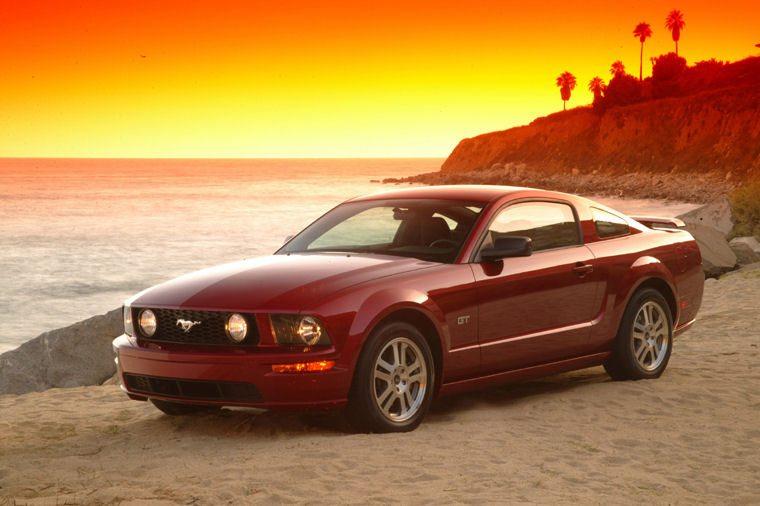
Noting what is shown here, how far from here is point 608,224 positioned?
882cm

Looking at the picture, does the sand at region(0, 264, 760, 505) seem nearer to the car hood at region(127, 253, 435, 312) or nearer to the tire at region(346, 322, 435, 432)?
the tire at region(346, 322, 435, 432)

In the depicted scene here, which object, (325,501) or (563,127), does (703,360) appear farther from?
(563,127)

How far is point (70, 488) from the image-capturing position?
19.1 feet

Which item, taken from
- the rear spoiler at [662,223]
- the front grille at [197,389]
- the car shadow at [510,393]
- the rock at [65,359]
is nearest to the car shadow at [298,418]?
the car shadow at [510,393]

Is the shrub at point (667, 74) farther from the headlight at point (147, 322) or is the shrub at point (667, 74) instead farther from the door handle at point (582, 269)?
the headlight at point (147, 322)

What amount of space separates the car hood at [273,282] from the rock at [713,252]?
49.4 ft

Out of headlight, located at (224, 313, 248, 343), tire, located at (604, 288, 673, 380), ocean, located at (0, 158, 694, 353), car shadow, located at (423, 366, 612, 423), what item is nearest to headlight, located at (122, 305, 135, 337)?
headlight, located at (224, 313, 248, 343)

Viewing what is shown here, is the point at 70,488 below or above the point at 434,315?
below

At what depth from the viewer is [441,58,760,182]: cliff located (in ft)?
324

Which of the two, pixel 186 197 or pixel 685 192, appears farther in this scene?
pixel 186 197

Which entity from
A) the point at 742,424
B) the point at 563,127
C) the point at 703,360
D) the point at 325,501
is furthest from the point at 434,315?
the point at 563,127

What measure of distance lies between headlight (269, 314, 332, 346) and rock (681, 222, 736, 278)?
1581cm

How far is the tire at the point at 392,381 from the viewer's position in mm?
6648

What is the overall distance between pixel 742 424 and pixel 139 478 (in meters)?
4.23
